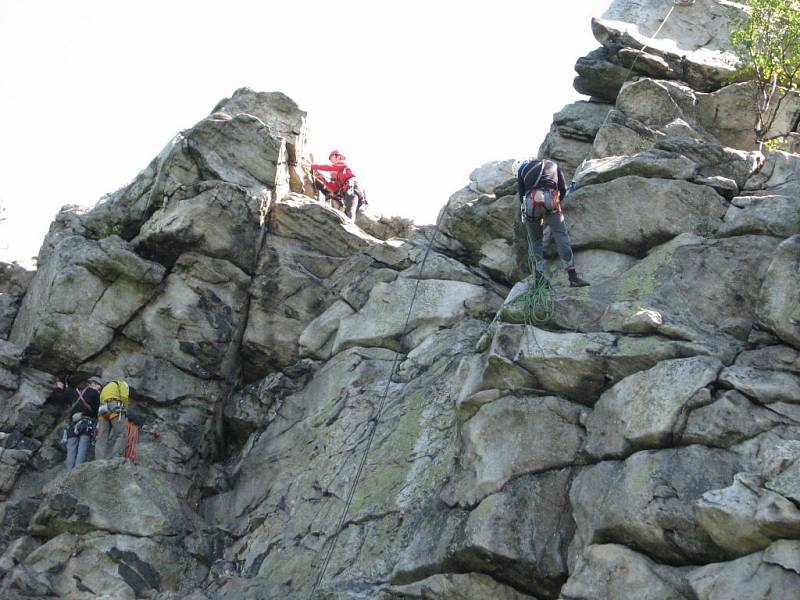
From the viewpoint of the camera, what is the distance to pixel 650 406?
12.5 meters

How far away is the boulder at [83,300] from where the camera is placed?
A: 2003cm

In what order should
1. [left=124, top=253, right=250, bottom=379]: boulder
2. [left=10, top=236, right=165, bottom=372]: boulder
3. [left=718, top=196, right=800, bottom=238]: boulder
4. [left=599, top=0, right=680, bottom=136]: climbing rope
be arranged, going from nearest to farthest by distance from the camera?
[left=718, top=196, right=800, bottom=238]: boulder → [left=10, top=236, right=165, bottom=372]: boulder → [left=124, top=253, right=250, bottom=379]: boulder → [left=599, top=0, right=680, bottom=136]: climbing rope

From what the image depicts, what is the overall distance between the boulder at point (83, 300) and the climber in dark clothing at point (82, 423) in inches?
55.2

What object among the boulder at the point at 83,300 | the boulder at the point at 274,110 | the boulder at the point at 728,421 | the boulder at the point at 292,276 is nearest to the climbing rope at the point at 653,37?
the boulder at the point at 292,276

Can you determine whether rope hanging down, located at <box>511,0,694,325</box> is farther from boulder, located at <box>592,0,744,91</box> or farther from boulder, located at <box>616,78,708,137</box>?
boulder, located at <box>592,0,744,91</box>

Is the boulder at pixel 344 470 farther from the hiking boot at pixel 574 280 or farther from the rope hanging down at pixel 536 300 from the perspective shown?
the hiking boot at pixel 574 280

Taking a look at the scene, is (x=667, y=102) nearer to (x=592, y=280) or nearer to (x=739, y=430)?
(x=592, y=280)

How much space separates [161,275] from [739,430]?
12605mm

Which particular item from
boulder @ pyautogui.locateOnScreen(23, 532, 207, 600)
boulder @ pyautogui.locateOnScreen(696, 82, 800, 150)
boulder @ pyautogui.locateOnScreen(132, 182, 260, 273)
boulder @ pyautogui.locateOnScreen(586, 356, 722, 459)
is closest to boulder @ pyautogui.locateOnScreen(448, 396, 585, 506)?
boulder @ pyautogui.locateOnScreen(586, 356, 722, 459)

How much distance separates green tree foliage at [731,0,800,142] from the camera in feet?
65.1

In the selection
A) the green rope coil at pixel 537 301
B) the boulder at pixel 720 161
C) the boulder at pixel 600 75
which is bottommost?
the green rope coil at pixel 537 301

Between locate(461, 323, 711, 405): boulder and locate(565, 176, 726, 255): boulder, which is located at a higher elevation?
locate(565, 176, 726, 255): boulder

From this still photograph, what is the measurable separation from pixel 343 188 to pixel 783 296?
1329 centimetres

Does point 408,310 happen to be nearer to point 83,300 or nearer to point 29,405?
point 83,300
